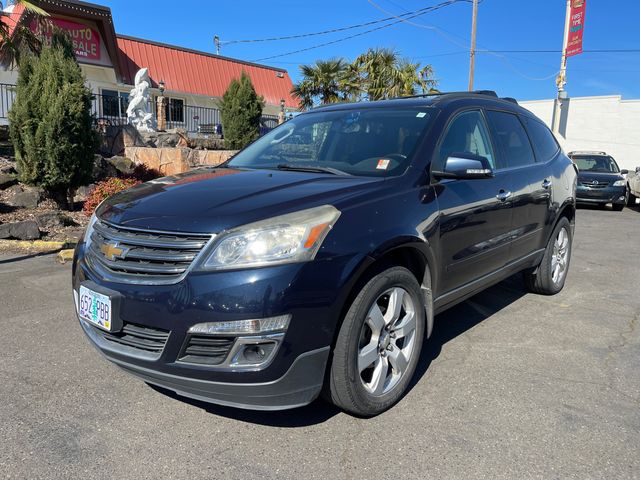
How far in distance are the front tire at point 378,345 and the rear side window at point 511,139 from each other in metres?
1.81

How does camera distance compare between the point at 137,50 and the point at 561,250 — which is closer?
the point at 561,250

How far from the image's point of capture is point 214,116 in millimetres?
23938

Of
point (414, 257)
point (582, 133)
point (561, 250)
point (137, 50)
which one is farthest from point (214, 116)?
point (414, 257)

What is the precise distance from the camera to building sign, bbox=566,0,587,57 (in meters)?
25.5

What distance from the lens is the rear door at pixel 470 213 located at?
3.34 metres

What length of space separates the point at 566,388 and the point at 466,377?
616 millimetres

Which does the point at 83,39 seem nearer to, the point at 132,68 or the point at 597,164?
the point at 132,68

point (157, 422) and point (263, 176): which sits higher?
point (263, 176)

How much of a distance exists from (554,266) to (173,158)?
28.8ft

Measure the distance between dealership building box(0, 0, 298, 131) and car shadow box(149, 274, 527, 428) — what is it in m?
Result: 15.7

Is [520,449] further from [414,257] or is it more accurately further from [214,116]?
[214,116]

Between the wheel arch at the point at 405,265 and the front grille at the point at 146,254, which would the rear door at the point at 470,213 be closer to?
the wheel arch at the point at 405,265

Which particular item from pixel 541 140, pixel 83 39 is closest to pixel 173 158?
pixel 541 140

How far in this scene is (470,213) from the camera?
11.6 ft
